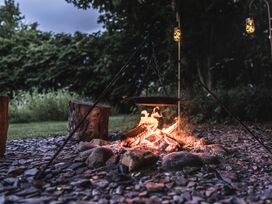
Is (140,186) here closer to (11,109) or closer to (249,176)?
(249,176)

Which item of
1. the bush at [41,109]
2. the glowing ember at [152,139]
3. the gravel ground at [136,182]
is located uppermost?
the bush at [41,109]

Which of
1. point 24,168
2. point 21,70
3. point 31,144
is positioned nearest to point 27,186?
point 24,168

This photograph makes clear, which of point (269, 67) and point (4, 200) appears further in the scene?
point (269, 67)

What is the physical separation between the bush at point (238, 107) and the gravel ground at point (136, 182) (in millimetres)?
3175

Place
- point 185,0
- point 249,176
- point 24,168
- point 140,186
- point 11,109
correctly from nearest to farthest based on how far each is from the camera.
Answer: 1. point 140,186
2. point 249,176
3. point 24,168
4. point 185,0
5. point 11,109

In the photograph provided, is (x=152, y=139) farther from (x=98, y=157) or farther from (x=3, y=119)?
(x=3, y=119)

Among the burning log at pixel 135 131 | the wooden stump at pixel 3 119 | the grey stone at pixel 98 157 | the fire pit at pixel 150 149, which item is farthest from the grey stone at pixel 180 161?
the wooden stump at pixel 3 119

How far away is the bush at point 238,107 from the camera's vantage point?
7.12 metres

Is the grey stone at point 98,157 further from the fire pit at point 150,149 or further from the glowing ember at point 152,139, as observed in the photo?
the glowing ember at point 152,139

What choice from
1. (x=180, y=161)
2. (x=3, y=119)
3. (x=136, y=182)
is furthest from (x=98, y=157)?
(x=3, y=119)

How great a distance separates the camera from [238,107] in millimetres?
7199

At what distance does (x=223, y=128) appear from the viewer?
6371 millimetres

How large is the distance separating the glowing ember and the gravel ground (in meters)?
0.56

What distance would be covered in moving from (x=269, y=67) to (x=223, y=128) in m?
3.20
